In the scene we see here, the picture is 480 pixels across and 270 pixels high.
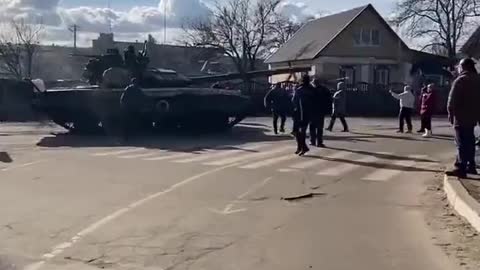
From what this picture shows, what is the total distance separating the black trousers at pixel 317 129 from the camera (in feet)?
62.7

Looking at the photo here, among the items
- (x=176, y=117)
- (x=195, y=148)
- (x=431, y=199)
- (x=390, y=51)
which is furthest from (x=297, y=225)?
(x=390, y=51)

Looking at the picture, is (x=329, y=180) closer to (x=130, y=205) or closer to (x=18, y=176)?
(x=130, y=205)

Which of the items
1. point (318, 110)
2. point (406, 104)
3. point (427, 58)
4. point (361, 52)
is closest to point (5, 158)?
point (318, 110)

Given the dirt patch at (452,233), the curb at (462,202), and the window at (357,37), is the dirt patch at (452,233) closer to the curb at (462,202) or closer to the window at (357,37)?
the curb at (462,202)

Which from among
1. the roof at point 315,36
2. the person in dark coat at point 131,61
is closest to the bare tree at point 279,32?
the roof at point 315,36

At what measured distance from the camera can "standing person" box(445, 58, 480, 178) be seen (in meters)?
12.4

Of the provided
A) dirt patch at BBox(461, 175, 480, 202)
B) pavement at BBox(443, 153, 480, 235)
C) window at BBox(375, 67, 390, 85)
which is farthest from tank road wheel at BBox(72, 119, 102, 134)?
window at BBox(375, 67, 390, 85)

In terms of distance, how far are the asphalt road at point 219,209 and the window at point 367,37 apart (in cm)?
3983

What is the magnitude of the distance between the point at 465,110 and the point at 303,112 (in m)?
6.08

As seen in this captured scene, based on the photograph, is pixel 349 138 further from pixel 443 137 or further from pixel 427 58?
pixel 427 58

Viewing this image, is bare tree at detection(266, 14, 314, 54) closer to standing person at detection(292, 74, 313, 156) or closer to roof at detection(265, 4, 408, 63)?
roof at detection(265, 4, 408, 63)

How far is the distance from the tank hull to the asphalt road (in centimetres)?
576

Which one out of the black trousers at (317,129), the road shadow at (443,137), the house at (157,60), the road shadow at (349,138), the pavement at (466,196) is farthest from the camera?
the house at (157,60)

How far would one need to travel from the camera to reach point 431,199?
11.7m
